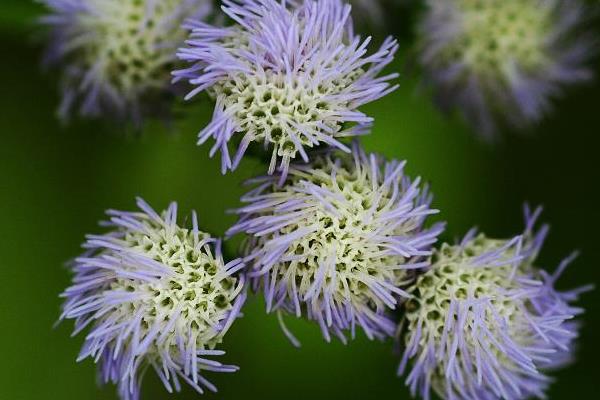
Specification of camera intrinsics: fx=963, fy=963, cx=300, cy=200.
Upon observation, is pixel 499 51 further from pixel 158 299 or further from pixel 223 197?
pixel 158 299

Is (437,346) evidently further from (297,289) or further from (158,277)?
(158,277)

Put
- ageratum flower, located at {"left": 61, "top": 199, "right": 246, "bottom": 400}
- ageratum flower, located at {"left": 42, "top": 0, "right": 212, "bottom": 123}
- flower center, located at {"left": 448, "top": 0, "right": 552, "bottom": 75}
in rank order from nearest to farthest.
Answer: ageratum flower, located at {"left": 61, "top": 199, "right": 246, "bottom": 400}, ageratum flower, located at {"left": 42, "top": 0, "right": 212, "bottom": 123}, flower center, located at {"left": 448, "top": 0, "right": 552, "bottom": 75}

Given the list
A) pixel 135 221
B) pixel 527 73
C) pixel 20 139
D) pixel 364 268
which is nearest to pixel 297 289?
pixel 364 268

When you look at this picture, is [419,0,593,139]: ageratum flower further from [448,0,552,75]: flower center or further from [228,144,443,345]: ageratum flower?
[228,144,443,345]: ageratum flower

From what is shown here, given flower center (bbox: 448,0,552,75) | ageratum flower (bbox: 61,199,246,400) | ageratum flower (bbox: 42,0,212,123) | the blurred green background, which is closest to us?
ageratum flower (bbox: 61,199,246,400)

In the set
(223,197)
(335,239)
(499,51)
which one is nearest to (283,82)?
(335,239)

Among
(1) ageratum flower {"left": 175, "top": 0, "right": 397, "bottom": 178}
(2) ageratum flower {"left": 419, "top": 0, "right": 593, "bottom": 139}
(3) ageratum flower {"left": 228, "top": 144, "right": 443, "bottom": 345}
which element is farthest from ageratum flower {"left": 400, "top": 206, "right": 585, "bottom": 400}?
(2) ageratum flower {"left": 419, "top": 0, "right": 593, "bottom": 139}
